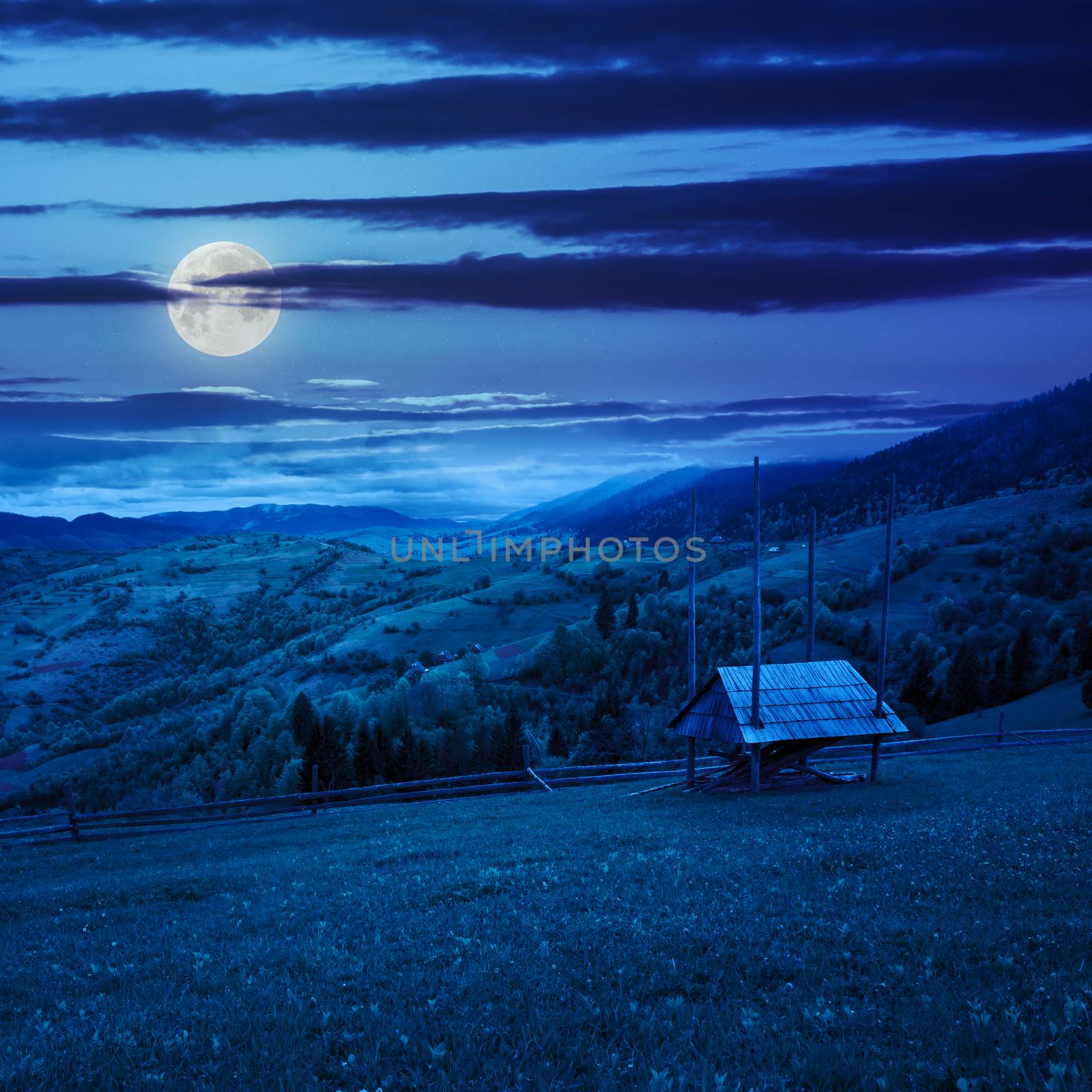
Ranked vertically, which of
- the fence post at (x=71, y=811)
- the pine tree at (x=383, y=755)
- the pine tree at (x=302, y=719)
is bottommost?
the pine tree at (x=302, y=719)

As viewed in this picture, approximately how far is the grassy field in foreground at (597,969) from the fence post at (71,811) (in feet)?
59.1

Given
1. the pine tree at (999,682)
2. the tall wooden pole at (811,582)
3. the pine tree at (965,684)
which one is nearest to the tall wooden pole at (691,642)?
the tall wooden pole at (811,582)

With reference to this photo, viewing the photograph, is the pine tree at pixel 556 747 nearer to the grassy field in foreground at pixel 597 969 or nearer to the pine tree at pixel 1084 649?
the pine tree at pixel 1084 649

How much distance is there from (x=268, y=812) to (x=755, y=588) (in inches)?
1022

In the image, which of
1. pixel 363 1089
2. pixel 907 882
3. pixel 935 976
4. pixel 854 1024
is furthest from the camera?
pixel 907 882

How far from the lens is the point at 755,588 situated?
29.0m

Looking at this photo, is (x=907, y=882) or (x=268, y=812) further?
(x=268, y=812)

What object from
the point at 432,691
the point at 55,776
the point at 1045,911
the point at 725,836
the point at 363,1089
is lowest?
the point at 55,776

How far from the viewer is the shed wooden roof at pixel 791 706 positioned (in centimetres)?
2967

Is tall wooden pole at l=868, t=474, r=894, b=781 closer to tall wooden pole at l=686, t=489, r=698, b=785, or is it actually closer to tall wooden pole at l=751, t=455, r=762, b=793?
tall wooden pole at l=751, t=455, r=762, b=793

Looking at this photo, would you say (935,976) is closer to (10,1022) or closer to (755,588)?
(10,1022)

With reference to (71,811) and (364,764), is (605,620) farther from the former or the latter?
(71,811)

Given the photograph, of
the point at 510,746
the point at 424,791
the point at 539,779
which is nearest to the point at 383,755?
the point at 510,746

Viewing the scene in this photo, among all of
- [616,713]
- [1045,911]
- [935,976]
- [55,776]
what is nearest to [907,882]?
[1045,911]
